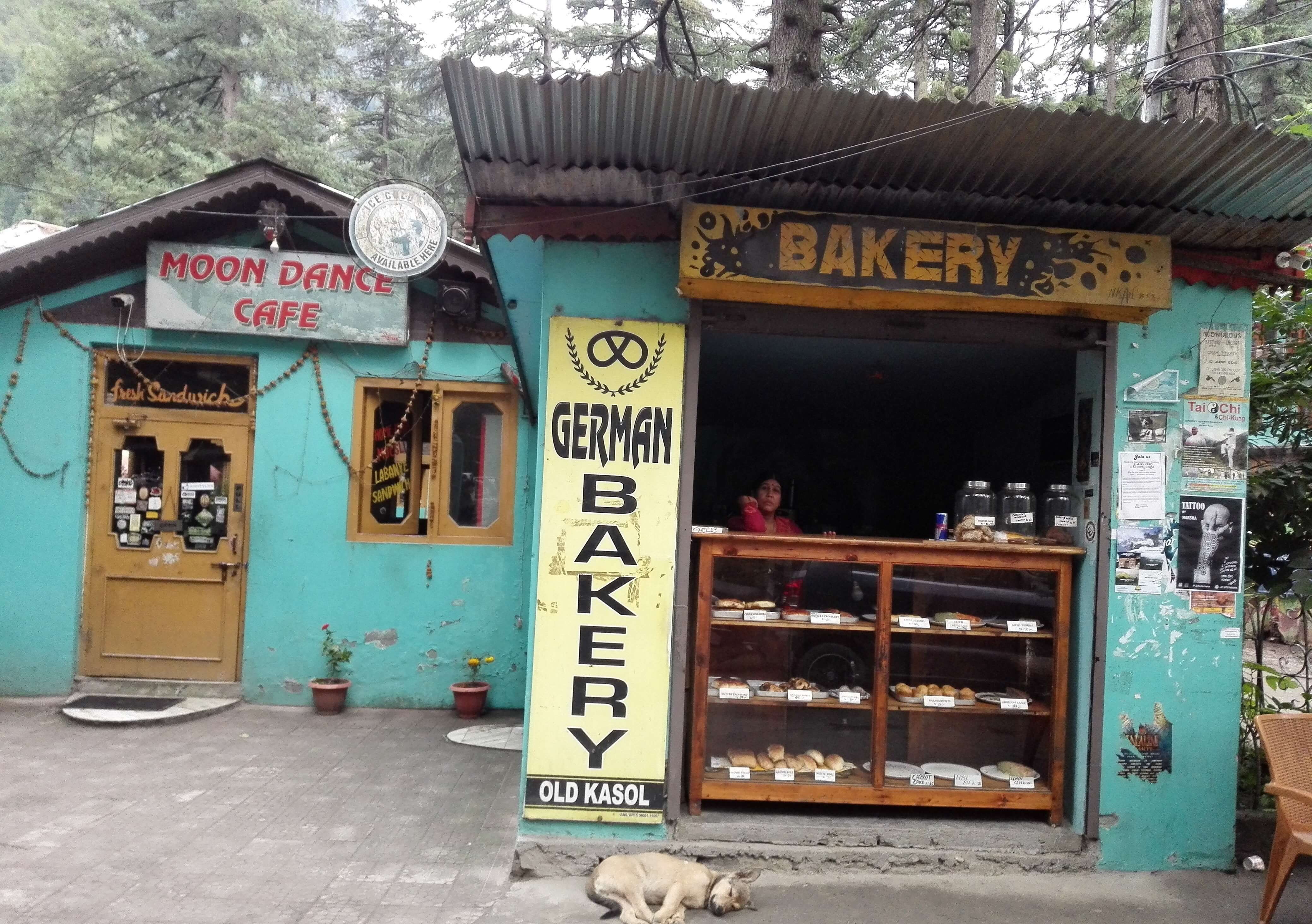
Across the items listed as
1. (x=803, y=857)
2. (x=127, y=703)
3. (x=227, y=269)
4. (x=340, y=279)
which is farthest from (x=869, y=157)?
(x=127, y=703)

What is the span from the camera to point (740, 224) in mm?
4812

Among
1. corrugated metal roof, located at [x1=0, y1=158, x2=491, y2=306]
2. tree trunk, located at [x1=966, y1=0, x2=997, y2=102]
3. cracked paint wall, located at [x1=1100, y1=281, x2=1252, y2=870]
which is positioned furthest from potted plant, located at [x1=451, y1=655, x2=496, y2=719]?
tree trunk, located at [x1=966, y1=0, x2=997, y2=102]

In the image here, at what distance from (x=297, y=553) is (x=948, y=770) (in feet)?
19.5

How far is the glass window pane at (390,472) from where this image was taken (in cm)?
901

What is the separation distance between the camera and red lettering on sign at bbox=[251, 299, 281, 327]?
871 centimetres

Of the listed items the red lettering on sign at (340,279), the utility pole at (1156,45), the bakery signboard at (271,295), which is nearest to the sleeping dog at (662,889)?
the bakery signboard at (271,295)

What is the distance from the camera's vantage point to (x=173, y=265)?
28.3 feet

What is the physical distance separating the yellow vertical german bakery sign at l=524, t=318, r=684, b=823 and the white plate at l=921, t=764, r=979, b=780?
1.55 metres

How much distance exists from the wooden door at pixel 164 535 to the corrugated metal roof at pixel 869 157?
5.19m

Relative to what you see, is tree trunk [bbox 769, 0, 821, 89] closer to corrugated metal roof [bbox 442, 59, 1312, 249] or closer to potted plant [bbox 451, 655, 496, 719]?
corrugated metal roof [bbox 442, 59, 1312, 249]

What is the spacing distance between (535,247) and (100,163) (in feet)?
68.3

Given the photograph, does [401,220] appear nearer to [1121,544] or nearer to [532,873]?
[532,873]

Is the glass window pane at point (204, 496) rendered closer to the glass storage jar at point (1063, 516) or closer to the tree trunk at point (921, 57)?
the glass storage jar at point (1063, 516)

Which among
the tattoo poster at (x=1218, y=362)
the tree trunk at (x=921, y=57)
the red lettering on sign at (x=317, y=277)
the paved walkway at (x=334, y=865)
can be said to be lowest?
the paved walkway at (x=334, y=865)
